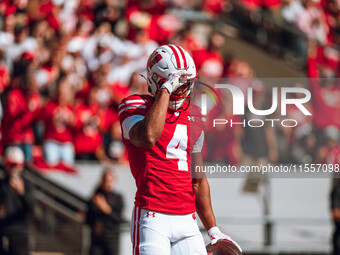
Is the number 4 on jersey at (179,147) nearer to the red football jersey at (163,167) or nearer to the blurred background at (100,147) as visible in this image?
the red football jersey at (163,167)

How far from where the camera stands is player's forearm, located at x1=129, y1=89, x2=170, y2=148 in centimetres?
357

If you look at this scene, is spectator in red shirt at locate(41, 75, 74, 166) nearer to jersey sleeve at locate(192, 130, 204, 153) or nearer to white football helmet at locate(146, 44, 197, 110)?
jersey sleeve at locate(192, 130, 204, 153)

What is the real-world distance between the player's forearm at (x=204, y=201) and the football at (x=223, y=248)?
0.48 ft

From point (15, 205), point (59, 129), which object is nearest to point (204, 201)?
point (15, 205)

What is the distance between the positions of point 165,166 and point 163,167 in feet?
0.05

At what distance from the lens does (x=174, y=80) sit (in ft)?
12.0

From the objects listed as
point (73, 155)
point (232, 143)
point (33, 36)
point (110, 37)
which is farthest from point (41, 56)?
point (232, 143)

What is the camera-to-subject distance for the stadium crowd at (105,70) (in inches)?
346

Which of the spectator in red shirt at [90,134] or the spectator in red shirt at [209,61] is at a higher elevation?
the spectator in red shirt at [209,61]

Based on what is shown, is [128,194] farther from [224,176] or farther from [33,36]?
[33,36]

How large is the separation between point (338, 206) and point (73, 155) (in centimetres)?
358

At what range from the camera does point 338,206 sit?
8.01 metres

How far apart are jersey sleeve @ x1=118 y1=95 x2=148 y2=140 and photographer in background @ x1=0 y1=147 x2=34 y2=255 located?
467 cm

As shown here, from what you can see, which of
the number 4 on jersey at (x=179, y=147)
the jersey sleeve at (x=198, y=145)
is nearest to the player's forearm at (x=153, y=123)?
the number 4 on jersey at (x=179, y=147)
